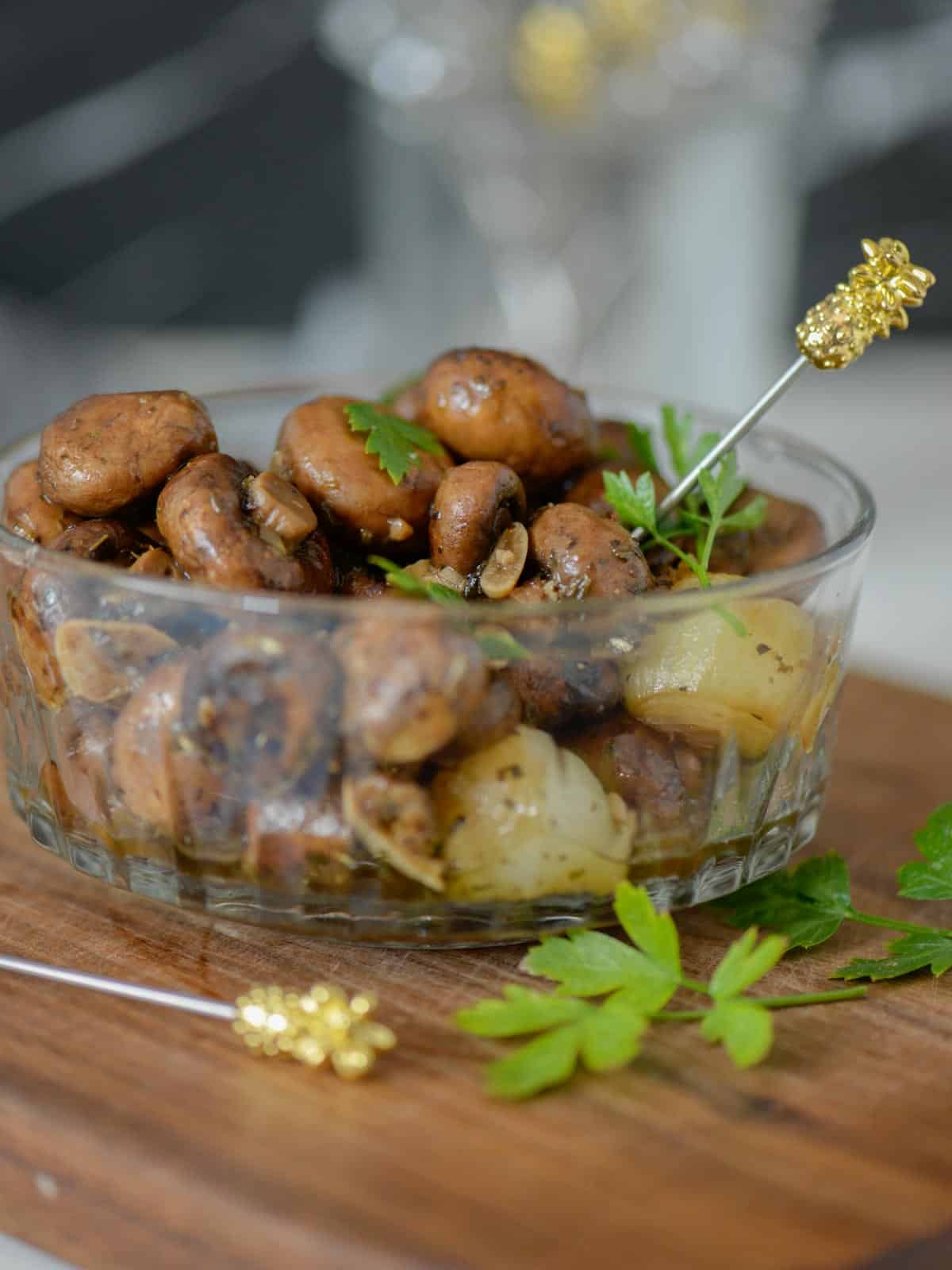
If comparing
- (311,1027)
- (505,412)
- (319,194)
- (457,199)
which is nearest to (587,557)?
(505,412)

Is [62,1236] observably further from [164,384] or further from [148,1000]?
[164,384]

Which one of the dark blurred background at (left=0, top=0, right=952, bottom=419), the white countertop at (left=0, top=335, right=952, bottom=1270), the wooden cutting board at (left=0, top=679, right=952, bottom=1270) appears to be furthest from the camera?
the dark blurred background at (left=0, top=0, right=952, bottom=419)

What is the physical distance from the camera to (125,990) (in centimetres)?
103

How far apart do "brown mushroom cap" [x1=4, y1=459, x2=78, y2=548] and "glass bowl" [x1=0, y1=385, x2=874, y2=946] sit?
0.22 feet

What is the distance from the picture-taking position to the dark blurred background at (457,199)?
3.55 metres

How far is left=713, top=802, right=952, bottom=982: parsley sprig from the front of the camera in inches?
44.3

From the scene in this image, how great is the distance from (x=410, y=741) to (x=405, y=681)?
4 cm

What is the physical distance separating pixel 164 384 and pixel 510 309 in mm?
2886

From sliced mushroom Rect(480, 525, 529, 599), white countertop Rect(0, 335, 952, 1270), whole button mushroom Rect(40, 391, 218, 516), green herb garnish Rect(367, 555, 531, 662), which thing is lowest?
white countertop Rect(0, 335, 952, 1270)

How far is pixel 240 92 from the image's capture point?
4.62 m

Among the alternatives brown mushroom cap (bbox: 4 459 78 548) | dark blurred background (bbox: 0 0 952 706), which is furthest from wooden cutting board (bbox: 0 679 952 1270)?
dark blurred background (bbox: 0 0 952 706)

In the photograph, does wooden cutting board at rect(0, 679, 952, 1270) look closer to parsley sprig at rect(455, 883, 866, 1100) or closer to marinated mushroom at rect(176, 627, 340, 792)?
parsley sprig at rect(455, 883, 866, 1100)

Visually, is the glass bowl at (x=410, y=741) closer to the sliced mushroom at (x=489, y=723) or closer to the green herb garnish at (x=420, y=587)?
the sliced mushroom at (x=489, y=723)

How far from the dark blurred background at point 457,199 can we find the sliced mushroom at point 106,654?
2731 millimetres
